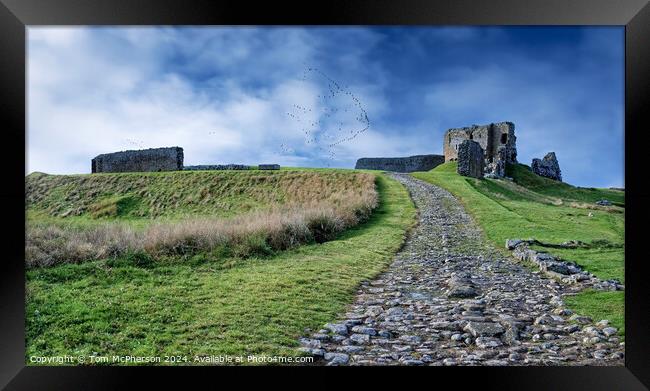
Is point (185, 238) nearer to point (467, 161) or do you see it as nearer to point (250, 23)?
point (250, 23)

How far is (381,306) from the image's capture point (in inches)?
268

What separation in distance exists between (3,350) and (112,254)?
139 inches

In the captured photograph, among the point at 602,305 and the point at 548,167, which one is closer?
the point at 602,305

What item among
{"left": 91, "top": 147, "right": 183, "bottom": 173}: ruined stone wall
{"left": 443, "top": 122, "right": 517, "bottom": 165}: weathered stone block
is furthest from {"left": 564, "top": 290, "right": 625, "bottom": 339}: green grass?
{"left": 443, "top": 122, "right": 517, "bottom": 165}: weathered stone block

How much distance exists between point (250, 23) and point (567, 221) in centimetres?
1269

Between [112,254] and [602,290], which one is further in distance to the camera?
[112,254]

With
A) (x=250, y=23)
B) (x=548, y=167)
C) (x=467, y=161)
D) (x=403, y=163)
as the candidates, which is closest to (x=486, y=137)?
(x=403, y=163)

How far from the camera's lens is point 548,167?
23828mm

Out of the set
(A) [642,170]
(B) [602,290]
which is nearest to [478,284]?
(B) [602,290]

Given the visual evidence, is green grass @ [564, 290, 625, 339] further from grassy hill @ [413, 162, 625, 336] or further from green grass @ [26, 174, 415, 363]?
green grass @ [26, 174, 415, 363]

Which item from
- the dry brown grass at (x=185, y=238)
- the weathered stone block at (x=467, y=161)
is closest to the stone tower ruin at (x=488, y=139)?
the weathered stone block at (x=467, y=161)

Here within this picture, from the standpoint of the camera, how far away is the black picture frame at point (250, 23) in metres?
5.67

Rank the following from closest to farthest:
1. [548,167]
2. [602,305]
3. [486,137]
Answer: [602,305], [548,167], [486,137]

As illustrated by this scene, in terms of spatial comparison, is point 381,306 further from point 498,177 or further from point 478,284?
point 498,177
